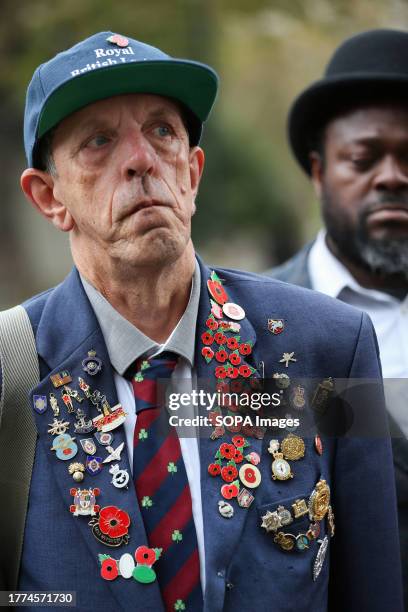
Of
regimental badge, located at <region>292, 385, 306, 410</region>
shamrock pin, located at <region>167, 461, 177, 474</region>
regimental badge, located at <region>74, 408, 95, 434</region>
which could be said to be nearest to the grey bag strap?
regimental badge, located at <region>74, 408, 95, 434</region>

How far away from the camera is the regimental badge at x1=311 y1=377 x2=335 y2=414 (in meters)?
2.92

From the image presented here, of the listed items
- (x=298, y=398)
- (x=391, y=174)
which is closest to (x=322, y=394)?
(x=298, y=398)

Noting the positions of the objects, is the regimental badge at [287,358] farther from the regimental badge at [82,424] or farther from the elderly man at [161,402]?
the regimental badge at [82,424]

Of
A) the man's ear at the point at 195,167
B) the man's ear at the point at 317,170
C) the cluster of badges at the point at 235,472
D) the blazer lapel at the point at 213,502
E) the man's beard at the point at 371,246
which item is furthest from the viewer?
the man's ear at the point at 317,170

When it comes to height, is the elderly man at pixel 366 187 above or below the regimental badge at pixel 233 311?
above

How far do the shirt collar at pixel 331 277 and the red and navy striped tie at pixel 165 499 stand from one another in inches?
68.3

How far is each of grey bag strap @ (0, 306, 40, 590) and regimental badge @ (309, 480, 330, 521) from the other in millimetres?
772

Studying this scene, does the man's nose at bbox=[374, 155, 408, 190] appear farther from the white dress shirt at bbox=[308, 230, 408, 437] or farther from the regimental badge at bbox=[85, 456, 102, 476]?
the regimental badge at bbox=[85, 456, 102, 476]

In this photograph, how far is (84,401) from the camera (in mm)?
2797

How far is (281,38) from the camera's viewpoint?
1126 centimetres

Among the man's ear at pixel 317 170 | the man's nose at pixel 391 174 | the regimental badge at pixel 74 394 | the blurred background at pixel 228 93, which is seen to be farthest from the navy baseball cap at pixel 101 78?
the blurred background at pixel 228 93

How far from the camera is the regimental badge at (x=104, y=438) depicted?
2.74 meters

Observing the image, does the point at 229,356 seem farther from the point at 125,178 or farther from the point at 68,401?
the point at 125,178

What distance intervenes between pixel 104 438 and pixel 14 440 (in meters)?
0.24
